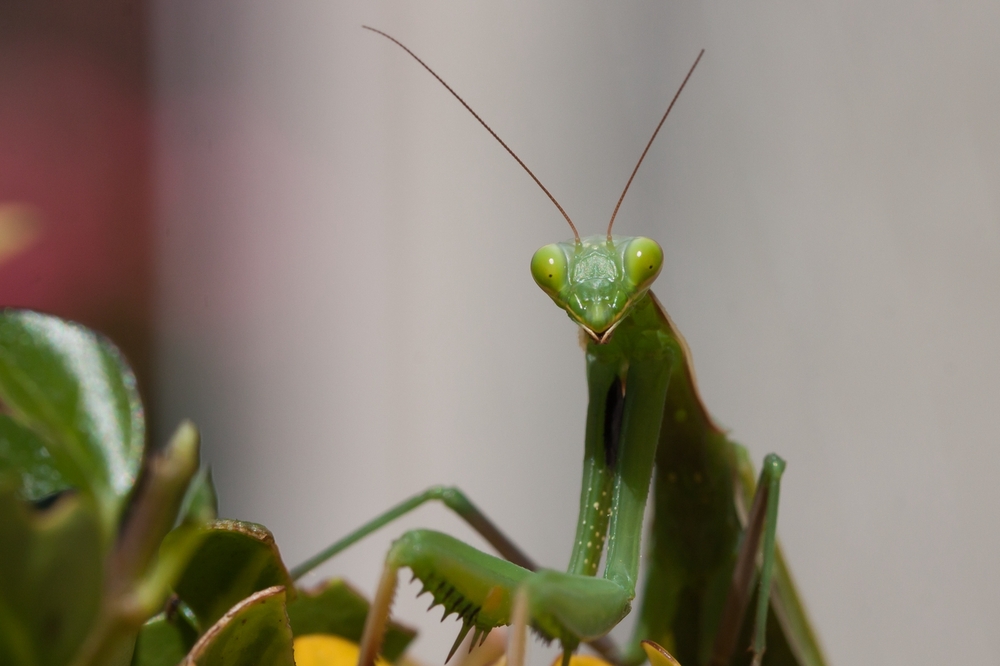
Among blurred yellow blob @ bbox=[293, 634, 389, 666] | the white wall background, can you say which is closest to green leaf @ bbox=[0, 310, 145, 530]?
blurred yellow blob @ bbox=[293, 634, 389, 666]

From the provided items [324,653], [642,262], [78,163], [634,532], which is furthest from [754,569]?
[78,163]

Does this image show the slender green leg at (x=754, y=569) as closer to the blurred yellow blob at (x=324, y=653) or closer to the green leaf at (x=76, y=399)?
the blurred yellow blob at (x=324, y=653)

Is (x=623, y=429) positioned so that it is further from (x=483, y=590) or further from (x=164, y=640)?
(x=164, y=640)

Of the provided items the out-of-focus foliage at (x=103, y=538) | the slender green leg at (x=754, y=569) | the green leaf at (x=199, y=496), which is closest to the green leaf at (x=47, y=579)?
the out-of-focus foliage at (x=103, y=538)

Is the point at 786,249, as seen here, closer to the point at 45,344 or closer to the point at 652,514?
the point at 652,514

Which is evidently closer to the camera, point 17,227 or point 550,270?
point 17,227
